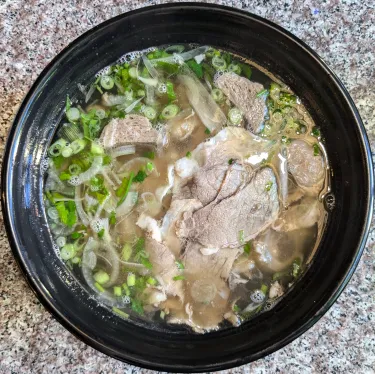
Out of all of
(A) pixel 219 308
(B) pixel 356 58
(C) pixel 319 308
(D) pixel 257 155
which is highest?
(B) pixel 356 58

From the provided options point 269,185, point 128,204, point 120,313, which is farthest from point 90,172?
point 269,185

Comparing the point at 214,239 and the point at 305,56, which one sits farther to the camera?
the point at 214,239

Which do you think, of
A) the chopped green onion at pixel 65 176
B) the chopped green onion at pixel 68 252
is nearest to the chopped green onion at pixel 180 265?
the chopped green onion at pixel 68 252

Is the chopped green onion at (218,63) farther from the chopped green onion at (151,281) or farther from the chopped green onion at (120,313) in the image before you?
the chopped green onion at (120,313)

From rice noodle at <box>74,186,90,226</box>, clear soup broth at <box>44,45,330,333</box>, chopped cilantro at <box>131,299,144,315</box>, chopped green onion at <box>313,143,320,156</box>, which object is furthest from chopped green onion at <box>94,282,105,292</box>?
chopped green onion at <box>313,143,320,156</box>

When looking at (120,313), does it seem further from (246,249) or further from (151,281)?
(246,249)

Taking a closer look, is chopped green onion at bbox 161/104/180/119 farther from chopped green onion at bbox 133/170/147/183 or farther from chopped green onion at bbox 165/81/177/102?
chopped green onion at bbox 133/170/147/183

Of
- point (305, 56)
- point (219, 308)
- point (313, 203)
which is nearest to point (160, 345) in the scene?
point (219, 308)

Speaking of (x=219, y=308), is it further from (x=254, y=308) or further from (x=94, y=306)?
(x=94, y=306)
